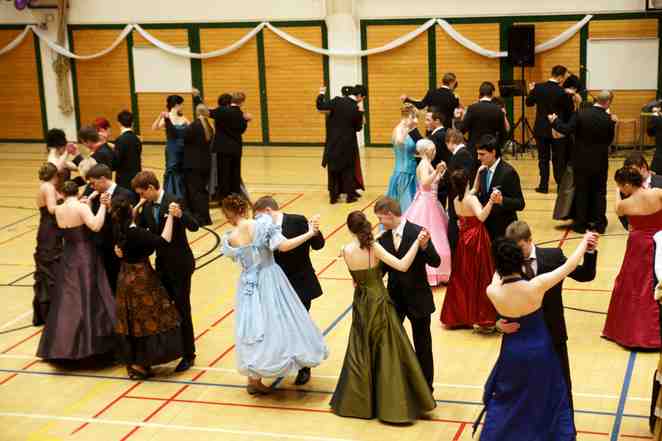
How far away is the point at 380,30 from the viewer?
19.2 meters

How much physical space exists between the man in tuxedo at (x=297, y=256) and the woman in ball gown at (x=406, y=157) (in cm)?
350

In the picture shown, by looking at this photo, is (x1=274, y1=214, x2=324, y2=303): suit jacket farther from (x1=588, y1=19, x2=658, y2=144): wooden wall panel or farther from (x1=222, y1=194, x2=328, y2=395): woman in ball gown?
(x1=588, y1=19, x2=658, y2=144): wooden wall panel

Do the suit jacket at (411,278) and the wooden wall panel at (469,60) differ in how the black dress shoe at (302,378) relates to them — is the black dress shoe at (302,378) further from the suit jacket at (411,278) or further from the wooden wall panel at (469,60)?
the wooden wall panel at (469,60)

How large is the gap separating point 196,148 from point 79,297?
5.33 m

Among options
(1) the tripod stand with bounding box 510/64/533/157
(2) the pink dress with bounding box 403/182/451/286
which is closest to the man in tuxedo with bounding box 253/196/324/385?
(2) the pink dress with bounding box 403/182/451/286

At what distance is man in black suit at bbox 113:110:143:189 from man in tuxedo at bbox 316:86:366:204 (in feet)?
10.6

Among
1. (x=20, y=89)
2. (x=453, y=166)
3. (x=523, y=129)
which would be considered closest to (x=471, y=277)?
(x=453, y=166)

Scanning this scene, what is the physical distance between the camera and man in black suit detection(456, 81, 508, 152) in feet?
42.8

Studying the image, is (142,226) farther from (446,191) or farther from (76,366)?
(446,191)

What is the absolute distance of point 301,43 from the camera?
1969 cm

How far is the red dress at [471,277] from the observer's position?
9.09m

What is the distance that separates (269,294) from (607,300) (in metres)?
3.99

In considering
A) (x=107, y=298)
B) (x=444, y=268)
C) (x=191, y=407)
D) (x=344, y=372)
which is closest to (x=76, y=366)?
(x=107, y=298)

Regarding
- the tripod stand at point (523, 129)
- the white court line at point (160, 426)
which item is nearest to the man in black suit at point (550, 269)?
the white court line at point (160, 426)
